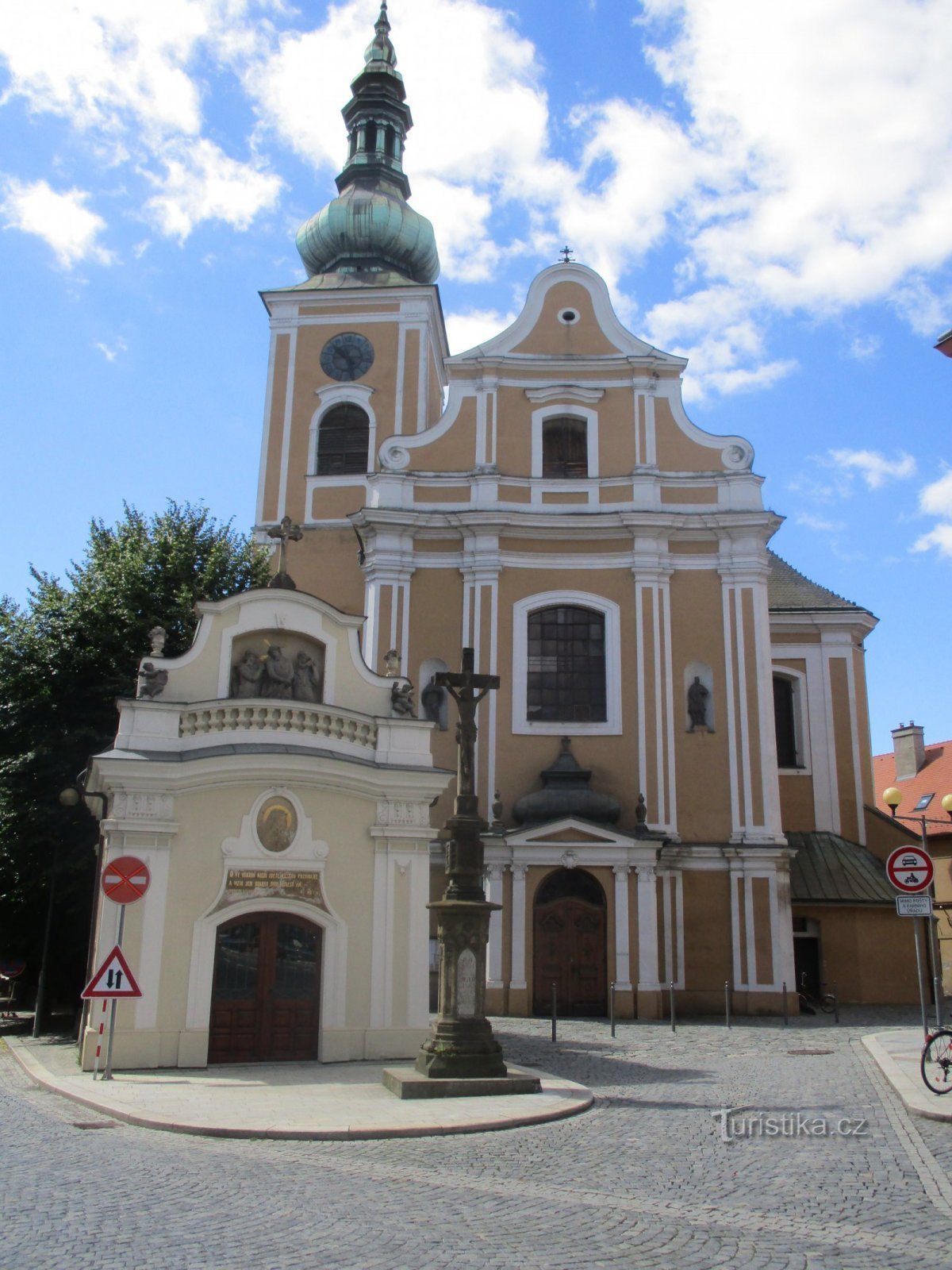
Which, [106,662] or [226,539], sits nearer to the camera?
[106,662]

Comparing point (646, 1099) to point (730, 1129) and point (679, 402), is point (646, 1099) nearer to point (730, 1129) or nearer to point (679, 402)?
point (730, 1129)

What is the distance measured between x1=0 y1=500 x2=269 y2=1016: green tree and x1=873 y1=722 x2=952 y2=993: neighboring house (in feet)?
77.3

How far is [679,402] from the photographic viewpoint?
2623cm

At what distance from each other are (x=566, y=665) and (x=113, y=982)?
13.9 metres

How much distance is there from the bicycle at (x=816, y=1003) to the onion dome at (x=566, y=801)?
17.4 ft

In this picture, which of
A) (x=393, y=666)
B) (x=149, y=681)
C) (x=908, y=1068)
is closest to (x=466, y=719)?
(x=393, y=666)

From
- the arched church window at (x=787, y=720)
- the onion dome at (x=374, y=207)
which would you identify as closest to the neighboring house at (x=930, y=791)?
the arched church window at (x=787, y=720)

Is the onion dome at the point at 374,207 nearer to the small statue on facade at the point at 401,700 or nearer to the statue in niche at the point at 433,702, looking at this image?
the statue in niche at the point at 433,702

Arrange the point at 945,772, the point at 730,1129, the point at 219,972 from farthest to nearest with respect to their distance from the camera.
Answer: the point at 945,772 < the point at 219,972 < the point at 730,1129

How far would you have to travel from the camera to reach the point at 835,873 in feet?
85.8

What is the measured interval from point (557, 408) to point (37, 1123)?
19.3 meters

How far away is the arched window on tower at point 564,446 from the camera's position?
26.2 m

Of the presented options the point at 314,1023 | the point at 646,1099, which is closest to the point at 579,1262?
the point at 646,1099

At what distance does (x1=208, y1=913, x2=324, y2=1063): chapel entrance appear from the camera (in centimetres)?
1438
